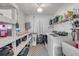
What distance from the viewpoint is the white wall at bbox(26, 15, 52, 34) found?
7.84 m

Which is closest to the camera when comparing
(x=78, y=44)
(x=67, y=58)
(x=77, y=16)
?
(x=67, y=58)

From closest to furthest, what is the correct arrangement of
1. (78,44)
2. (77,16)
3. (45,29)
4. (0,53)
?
(0,53)
(78,44)
(77,16)
(45,29)

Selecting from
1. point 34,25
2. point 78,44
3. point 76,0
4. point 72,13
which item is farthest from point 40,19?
point 76,0

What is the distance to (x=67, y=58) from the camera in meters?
0.70

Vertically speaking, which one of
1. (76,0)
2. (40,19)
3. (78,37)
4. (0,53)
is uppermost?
(40,19)

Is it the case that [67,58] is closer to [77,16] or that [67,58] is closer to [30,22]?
[77,16]

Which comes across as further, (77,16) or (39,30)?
(39,30)

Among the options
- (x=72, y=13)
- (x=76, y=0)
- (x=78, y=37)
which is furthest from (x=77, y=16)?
(x=76, y=0)

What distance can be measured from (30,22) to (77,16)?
20.0 feet

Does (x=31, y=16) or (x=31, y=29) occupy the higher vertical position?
(x=31, y=16)

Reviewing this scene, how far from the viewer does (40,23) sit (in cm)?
787

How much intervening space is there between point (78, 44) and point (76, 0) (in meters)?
0.83

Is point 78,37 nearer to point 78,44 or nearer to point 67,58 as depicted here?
point 78,44

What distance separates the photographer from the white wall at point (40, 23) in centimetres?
784
